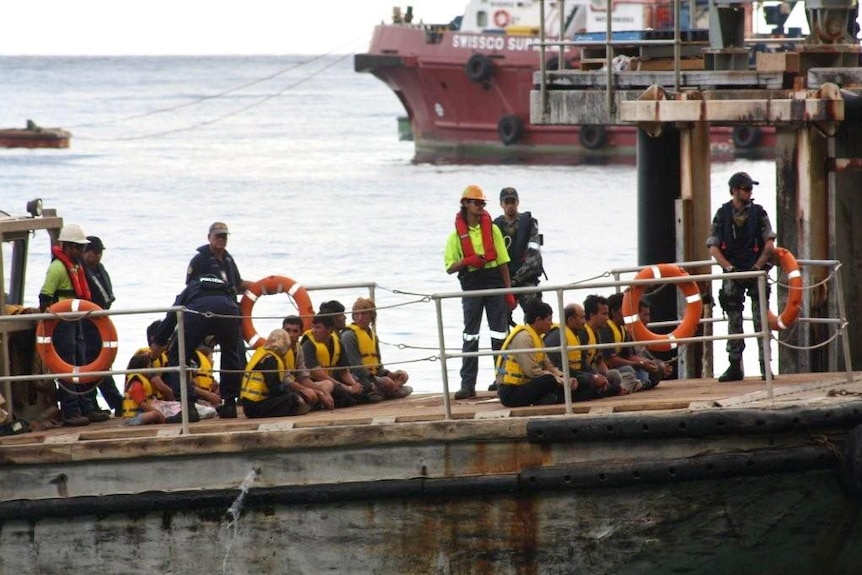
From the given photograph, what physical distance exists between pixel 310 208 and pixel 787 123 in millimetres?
33065

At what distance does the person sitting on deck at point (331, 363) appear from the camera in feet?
39.5

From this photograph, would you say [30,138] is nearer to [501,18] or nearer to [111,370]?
[501,18]

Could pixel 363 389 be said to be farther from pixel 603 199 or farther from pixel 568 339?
pixel 603 199

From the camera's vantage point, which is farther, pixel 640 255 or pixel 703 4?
pixel 703 4

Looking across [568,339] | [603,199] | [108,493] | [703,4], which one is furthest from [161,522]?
[703,4]

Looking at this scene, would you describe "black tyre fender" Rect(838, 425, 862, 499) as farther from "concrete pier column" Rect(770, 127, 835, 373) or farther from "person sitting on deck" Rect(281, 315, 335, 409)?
"person sitting on deck" Rect(281, 315, 335, 409)

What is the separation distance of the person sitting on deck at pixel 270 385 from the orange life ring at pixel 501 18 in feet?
174

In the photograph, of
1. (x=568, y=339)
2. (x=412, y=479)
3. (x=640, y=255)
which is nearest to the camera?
(x=412, y=479)

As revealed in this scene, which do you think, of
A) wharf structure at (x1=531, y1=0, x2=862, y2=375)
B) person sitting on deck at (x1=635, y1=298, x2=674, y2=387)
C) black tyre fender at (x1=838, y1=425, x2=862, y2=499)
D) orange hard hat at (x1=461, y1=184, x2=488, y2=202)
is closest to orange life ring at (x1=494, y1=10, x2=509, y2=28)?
wharf structure at (x1=531, y1=0, x2=862, y2=375)

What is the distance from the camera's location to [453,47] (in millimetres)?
57812

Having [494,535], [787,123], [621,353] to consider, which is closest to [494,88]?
[787,123]

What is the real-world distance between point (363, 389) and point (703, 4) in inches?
1650

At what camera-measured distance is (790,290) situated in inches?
486

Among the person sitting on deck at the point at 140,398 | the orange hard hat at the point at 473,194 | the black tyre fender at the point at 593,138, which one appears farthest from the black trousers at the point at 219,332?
the black tyre fender at the point at 593,138
